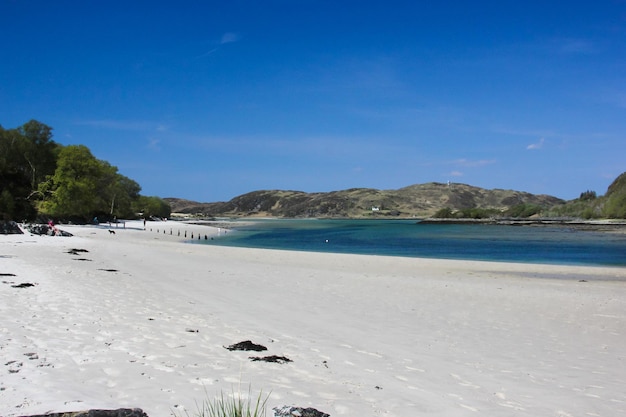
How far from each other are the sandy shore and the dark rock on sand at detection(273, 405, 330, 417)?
1.19ft

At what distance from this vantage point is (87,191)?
6812 cm

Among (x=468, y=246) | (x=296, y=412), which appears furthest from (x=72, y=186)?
(x=296, y=412)

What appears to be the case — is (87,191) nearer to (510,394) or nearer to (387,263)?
(387,263)

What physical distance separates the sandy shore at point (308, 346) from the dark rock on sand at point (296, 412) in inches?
14.3

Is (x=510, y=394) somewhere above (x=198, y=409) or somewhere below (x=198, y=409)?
below

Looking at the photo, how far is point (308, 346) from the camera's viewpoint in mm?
8961

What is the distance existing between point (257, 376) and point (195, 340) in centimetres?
229

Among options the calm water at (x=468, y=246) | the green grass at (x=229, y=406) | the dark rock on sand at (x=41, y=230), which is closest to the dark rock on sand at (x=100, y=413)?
the green grass at (x=229, y=406)

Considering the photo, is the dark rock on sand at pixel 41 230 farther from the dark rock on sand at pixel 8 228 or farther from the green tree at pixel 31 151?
the green tree at pixel 31 151

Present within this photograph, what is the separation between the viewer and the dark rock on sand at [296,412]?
5148mm

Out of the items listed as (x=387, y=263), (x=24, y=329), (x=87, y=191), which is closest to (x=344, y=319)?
(x=24, y=329)

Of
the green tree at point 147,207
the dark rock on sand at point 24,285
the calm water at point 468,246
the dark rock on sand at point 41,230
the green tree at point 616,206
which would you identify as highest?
the green tree at point 616,206

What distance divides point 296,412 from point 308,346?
3.78 meters

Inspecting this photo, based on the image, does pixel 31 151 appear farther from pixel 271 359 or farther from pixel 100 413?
pixel 100 413
